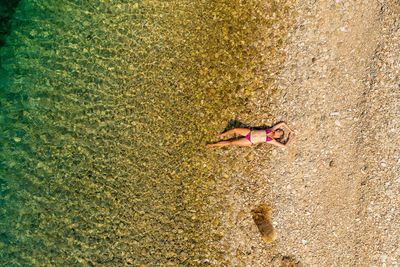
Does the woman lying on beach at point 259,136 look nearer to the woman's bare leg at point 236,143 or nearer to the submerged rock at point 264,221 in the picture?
the woman's bare leg at point 236,143

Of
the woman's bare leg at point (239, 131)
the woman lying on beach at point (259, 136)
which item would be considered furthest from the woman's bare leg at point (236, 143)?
the woman's bare leg at point (239, 131)

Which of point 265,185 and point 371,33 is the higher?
point 371,33

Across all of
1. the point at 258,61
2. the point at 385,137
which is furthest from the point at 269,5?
the point at 385,137

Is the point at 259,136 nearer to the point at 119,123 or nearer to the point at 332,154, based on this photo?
the point at 332,154

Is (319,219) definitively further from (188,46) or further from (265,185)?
(188,46)

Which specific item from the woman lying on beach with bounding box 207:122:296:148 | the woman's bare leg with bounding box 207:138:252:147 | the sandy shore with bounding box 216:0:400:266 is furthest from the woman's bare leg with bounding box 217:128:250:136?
the sandy shore with bounding box 216:0:400:266
